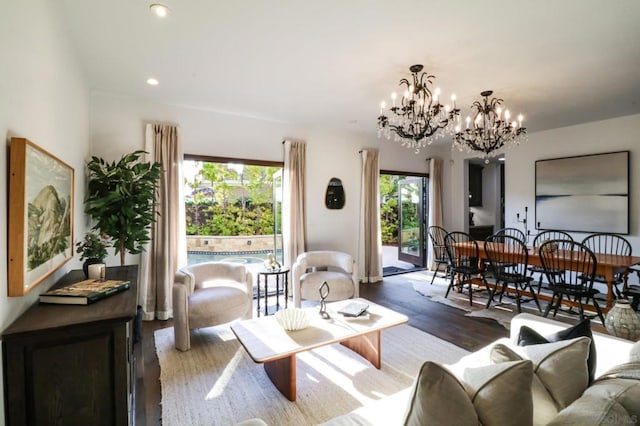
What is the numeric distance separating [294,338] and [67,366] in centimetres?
131

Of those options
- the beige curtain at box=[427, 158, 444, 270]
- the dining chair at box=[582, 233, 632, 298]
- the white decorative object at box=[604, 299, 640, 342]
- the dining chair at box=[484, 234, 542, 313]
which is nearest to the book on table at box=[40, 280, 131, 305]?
the white decorative object at box=[604, 299, 640, 342]

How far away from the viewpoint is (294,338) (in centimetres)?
226

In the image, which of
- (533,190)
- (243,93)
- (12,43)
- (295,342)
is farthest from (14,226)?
(533,190)

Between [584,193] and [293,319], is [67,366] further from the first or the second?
[584,193]

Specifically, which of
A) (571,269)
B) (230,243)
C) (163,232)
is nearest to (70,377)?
(163,232)

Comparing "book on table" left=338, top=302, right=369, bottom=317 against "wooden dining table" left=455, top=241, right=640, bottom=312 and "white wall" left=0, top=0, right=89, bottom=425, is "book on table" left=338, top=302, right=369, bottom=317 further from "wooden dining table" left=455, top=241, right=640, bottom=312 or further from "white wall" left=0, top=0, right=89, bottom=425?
"wooden dining table" left=455, top=241, right=640, bottom=312

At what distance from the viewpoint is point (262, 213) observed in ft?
16.4

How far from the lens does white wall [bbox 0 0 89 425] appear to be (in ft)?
4.17

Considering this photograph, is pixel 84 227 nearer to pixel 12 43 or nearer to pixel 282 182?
pixel 12 43

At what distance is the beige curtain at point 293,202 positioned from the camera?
4.77 metres

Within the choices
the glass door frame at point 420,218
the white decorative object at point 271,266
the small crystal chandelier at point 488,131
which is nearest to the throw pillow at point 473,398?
the white decorative object at point 271,266

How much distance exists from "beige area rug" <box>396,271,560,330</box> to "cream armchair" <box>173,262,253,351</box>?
2786 mm

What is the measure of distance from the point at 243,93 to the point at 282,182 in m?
1.56

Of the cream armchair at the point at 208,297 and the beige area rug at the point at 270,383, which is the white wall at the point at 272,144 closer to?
the cream armchair at the point at 208,297
